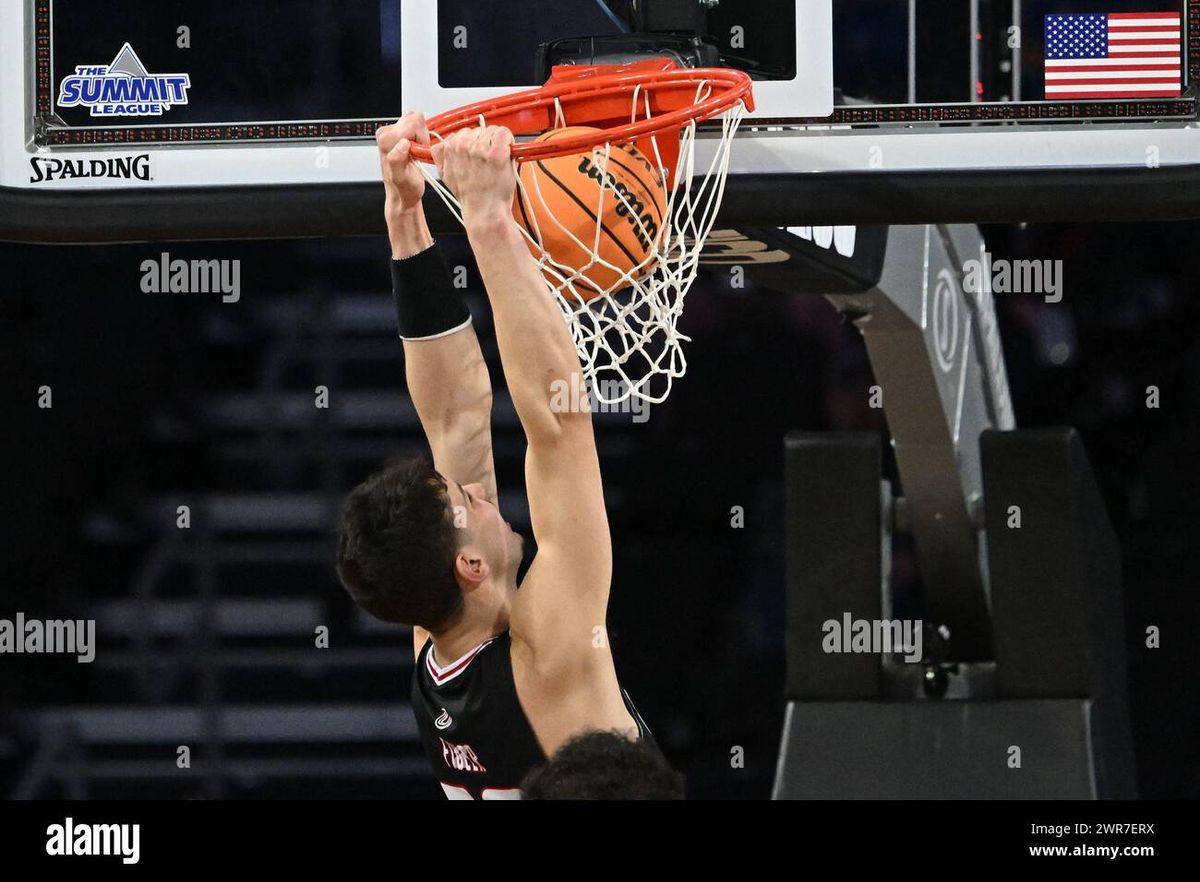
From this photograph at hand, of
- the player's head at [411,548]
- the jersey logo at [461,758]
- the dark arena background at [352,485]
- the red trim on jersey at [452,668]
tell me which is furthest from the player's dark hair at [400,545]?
the dark arena background at [352,485]

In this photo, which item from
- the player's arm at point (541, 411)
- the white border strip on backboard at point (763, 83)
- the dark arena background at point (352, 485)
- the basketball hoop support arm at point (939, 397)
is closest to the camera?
the player's arm at point (541, 411)

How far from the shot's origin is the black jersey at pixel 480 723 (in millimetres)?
2666

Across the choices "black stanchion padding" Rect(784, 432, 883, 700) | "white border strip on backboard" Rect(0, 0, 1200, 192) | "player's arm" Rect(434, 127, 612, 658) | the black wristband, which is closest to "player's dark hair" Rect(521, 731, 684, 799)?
"player's arm" Rect(434, 127, 612, 658)

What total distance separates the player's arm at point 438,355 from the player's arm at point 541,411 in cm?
22

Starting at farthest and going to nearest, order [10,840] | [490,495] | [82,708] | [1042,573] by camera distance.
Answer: [82,708], [10,840], [1042,573], [490,495]

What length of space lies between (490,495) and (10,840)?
2.94 m

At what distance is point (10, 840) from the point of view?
5082 millimetres

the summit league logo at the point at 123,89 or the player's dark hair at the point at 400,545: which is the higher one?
the summit league logo at the point at 123,89

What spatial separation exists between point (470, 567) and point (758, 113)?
2.93 ft

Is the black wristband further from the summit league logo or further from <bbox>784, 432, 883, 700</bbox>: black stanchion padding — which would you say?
<bbox>784, 432, 883, 700</bbox>: black stanchion padding

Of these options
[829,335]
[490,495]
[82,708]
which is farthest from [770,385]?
[490,495]

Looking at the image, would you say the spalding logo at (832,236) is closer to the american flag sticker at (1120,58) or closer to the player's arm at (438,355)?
the american flag sticker at (1120,58)

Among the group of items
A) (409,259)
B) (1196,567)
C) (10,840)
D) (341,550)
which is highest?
(409,259)

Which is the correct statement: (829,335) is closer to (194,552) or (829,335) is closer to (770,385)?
(770,385)
